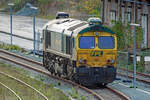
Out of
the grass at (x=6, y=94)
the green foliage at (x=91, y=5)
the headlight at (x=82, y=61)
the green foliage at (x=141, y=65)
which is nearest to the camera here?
the grass at (x=6, y=94)

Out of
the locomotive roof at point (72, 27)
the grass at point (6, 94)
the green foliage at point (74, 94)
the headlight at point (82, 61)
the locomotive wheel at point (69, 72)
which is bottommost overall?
the grass at point (6, 94)

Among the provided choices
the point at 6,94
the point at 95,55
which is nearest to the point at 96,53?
the point at 95,55

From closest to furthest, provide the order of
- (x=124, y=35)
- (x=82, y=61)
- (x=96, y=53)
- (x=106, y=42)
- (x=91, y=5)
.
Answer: (x=82, y=61)
(x=96, y=53)
(x=106, y=42)
(x=124, y=35)
(x=91, y=5)

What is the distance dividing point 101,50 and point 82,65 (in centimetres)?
132

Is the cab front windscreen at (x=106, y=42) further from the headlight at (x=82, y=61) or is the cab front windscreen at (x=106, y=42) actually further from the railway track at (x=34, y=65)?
the railway track at (x=34, y=65)

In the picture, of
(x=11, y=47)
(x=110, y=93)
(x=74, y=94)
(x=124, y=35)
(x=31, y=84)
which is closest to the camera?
(x=74, y=94)

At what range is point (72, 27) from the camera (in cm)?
2878

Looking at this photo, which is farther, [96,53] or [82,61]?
[96,53]

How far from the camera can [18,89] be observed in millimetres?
27734

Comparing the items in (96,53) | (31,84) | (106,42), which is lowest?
(31,84)

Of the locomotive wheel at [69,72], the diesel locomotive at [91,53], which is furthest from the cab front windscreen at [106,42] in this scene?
the locomotive wheel at [69,72]

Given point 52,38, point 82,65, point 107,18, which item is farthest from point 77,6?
point 82,65

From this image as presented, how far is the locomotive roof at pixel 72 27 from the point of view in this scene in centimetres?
2747

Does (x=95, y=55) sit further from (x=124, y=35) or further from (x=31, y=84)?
(x=124, y=35)
